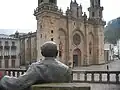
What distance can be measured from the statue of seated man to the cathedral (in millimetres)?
39949

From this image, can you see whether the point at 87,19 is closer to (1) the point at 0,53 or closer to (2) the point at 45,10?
(2) the point at 45,10

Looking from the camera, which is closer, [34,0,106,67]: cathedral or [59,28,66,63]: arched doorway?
[34,0,106,67]: cathedral

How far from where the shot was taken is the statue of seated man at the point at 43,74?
2922 millimetres

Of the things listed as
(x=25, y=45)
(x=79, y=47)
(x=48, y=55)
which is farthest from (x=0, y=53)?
(x=48, y=55)

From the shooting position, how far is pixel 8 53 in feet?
187

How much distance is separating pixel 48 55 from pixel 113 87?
8725mm

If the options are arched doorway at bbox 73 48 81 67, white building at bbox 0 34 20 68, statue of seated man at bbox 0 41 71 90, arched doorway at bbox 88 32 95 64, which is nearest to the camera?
statue of seated man at bbox 0 41 71 90

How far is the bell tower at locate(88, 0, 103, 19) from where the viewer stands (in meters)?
58.9

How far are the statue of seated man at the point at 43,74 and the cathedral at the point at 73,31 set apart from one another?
1573 inches

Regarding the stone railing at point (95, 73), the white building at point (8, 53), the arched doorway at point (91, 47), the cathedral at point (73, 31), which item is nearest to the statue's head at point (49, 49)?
the stone railing at point (95, 73)

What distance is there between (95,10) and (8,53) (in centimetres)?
2340

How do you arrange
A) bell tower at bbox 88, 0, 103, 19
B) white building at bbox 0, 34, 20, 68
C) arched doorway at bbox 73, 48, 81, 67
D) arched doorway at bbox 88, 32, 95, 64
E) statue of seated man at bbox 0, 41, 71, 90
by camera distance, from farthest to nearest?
bell tower at bbox 88, 0, 103, 19 < arched doorway at bbox 88, 32, 95, 64 < white building at bbox 0, 34, 20, 68 < arched doorway at bbox 73, 48, 81, 67 < statue of seated man at bbox 0, 41, 71, 90

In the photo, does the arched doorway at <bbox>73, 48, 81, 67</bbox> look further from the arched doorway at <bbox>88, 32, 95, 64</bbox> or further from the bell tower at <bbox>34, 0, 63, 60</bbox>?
the bell tower at <bbox>34, 0, 63, 60</bbox>

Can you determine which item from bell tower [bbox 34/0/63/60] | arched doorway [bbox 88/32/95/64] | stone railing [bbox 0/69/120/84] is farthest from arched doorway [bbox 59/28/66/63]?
stone railing [bbox 0/69/120/84]
